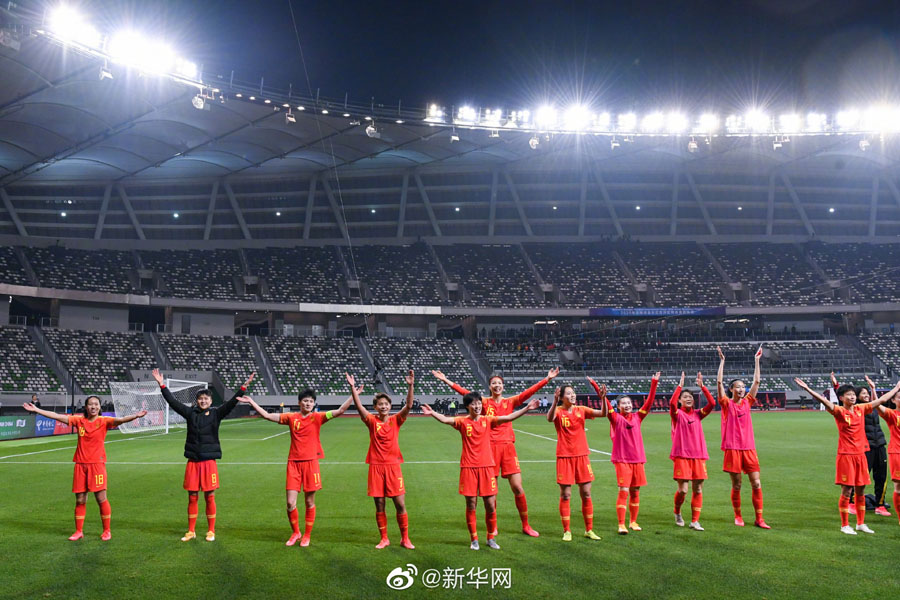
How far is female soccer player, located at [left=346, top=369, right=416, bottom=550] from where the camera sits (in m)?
8.52

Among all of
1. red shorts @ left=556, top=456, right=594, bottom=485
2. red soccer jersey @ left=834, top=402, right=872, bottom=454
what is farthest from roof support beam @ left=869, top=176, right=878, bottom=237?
red shorts @ left=556, top=456, right=594, bottom=485

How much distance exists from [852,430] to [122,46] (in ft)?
123

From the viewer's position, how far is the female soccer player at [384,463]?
28.0ft

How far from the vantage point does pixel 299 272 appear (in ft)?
203

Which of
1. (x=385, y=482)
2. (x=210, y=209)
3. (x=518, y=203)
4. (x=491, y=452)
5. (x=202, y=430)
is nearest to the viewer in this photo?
(x=385, y=482)

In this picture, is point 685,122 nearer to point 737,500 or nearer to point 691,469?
point 737,500

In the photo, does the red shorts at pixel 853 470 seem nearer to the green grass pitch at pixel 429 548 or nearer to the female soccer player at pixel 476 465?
the green grass pitch at pixel 429 548

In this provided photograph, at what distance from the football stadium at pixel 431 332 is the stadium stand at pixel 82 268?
0.91 feet

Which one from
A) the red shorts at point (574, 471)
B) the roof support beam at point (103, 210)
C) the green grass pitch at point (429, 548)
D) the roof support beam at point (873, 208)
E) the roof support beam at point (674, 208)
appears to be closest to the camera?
the green grass pitch at point (429, 548)

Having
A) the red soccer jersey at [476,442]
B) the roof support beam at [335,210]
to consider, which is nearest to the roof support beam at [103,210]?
the roof support beam at [335,210]

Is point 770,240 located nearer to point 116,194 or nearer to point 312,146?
point 312,146

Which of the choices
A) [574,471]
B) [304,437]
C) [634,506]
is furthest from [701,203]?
[304,437]

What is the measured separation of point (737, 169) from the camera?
65312mm

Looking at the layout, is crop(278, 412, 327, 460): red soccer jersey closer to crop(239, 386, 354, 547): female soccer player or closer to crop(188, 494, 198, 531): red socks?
crop(239, 386, 354, 547): female soccer player
